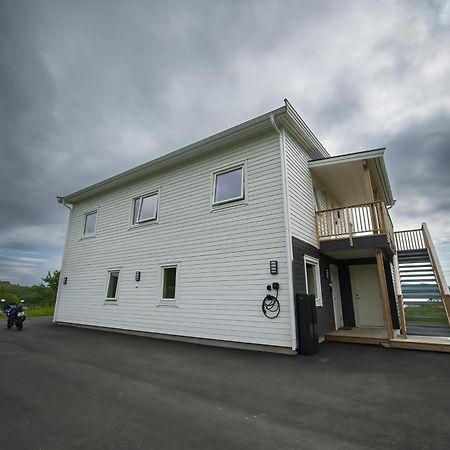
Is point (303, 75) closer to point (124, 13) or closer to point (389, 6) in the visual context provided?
point (389, 6)

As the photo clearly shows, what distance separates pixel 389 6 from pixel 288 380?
30.7ft

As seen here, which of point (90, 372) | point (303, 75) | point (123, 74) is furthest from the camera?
point (123, 74)

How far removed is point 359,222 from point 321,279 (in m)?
2.11

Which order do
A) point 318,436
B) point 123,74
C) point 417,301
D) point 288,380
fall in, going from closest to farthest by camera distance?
point 318,436
point 288,380
point 417,301
point 123,74

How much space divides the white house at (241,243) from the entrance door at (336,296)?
2.7 inches

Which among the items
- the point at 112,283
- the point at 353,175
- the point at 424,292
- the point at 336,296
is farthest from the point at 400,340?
the point at 112,283

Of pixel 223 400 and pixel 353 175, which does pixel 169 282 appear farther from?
pixel 353 175

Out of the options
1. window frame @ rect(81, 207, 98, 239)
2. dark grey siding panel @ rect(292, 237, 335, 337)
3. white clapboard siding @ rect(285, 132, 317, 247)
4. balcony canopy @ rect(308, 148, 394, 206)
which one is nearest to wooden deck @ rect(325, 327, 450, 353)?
dark grey siding panel @ rect(292, 237, 335, 337)

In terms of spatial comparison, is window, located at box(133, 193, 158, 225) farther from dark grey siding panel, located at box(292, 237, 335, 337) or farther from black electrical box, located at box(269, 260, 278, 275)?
dark grey siding panel, located at box(292, 237, 335, 337)

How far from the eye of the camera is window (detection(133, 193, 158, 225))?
891 centimetres

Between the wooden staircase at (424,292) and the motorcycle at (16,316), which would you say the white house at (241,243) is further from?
the motorcycle at (16,316)

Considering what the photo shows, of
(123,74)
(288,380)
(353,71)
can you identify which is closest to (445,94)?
(353,71)

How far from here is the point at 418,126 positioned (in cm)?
1120

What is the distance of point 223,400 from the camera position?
3.02m
